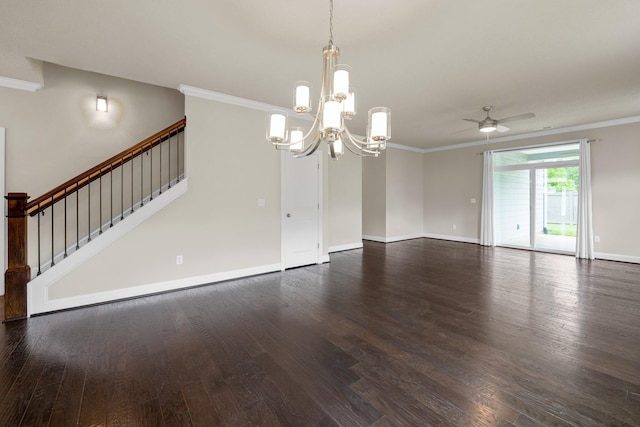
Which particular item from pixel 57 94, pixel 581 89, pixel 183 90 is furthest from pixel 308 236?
pixel 581 89

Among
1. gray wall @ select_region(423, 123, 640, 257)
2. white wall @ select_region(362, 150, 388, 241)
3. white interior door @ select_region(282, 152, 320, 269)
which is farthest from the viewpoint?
white wall @ select_region(362, 150, 388, 241)

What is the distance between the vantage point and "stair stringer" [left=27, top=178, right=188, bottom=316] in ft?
9.82

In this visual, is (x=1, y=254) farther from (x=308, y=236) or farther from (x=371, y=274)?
(x=371, y=274)

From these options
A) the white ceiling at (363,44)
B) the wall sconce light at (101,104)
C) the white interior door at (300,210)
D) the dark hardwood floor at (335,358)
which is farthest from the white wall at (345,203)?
the wall sconce light at (101,104)

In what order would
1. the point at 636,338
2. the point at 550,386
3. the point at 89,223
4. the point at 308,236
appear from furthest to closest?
the point at 308,236, the point at 89,223, the point at 636,338, the point at 550,386

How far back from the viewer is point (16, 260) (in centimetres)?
290

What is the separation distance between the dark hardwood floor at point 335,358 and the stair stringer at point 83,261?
0.15 metres

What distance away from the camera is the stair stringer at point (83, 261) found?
2.99 metres

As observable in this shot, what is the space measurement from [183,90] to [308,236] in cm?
303

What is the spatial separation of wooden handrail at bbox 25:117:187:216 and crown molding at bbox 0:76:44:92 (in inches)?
53.4

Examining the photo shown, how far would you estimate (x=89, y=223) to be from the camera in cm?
373

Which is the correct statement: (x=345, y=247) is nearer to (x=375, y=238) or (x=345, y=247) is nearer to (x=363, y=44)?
(x=375, y=238)

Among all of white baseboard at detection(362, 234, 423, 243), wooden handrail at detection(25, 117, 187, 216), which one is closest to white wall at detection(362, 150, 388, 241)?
white baseboard at detection(362, 234, 423, 243)

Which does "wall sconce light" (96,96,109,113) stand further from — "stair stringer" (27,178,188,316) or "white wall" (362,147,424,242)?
"white wall" (362,147,424,242)
